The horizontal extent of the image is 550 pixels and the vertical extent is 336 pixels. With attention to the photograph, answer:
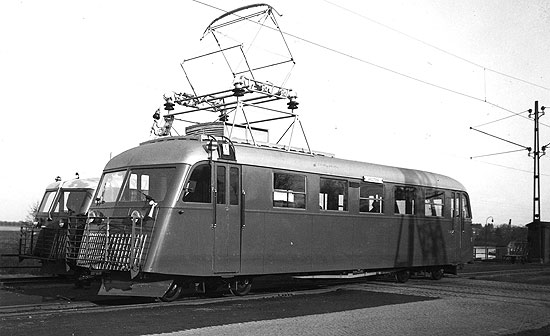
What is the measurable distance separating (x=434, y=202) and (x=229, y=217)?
880cm

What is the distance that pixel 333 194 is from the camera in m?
15.6

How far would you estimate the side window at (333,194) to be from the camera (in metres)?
15.3

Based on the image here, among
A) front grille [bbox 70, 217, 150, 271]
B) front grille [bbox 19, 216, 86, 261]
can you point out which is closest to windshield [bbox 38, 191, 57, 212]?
front grille [bbox 19, 216, 86, 261]

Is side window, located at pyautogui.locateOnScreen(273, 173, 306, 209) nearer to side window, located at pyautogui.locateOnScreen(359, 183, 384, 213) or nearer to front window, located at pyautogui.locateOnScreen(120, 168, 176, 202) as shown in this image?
side window, located at pyautogui.locateOnScreen(359, 183, 384, 213)

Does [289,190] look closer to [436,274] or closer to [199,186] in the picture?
[199,186]

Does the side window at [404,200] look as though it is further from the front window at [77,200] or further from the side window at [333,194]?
the front window at [77,200]

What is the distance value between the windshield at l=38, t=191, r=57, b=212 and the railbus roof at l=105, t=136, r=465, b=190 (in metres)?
5.99

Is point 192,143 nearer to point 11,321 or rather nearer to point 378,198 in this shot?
point 11,321

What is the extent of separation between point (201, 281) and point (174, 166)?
2.48m

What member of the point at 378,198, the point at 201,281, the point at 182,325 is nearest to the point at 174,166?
the point at 201,281

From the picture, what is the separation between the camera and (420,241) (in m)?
18.6

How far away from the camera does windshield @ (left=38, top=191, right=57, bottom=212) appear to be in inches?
750

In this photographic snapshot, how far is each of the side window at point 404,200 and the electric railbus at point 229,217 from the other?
0.28m

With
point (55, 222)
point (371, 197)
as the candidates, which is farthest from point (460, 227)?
point (55, 222)
